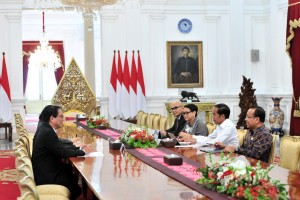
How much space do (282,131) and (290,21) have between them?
104 inches

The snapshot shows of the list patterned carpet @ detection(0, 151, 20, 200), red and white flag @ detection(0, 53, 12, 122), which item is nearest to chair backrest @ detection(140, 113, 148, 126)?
patterned carpet @ detection(0, 151, 20, 200)

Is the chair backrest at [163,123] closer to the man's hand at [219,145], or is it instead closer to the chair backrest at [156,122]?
the chair backrest at [156,122]

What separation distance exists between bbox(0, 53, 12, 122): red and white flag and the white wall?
7.78ft

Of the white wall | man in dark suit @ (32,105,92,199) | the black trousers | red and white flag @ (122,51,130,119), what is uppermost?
the white wall

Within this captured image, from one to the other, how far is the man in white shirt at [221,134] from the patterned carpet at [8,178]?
7.38 feet

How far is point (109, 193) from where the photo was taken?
3219 mm

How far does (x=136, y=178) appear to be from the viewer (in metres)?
3.71

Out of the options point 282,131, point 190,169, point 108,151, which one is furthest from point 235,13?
point 190,169

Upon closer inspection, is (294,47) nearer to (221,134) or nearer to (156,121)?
(156,121)

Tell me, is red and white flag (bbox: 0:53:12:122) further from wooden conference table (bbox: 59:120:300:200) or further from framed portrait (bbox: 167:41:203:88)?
wooden conference table (bbox: 59:120:300:200)

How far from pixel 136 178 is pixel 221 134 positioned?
2.21 m

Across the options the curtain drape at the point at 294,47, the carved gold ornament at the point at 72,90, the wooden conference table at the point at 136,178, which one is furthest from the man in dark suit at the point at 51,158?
the curtain drape at the point at 294,47

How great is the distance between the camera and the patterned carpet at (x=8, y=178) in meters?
6.30

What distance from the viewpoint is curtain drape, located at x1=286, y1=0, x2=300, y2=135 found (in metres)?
11.8
